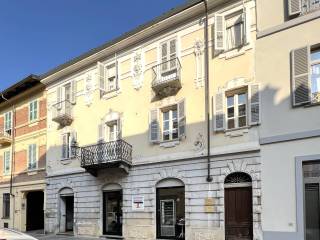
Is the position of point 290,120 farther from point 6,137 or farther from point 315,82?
point 6,137

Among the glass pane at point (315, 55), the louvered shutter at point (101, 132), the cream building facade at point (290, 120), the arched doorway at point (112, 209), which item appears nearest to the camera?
the cream building facade at point (290, 120)

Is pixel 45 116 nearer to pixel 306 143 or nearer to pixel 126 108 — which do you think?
pixel 126 108

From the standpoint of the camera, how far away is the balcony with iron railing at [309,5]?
15.6 meters

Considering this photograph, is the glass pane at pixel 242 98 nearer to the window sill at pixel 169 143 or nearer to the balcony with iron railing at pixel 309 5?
the window sill at pixel 169 143

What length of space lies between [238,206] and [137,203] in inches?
218

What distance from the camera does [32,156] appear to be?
96.4 feet

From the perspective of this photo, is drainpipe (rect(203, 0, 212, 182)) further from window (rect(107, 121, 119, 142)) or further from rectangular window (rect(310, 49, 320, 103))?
window (rect(107, 121, 119, 142))

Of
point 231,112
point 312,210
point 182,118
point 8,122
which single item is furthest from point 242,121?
point 8,122

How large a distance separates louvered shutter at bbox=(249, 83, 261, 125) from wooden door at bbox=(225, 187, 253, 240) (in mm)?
2435

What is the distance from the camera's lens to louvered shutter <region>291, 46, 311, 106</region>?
15227 millimetres

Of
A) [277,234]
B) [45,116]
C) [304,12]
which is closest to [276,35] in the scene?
[304,12]

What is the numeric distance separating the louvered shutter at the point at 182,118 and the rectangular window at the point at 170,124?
45 centimetres

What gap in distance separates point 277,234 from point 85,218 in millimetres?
11523

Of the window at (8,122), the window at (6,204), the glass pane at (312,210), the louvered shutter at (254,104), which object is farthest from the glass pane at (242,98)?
the window at (6,204)
